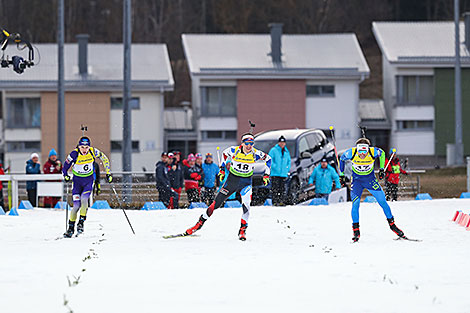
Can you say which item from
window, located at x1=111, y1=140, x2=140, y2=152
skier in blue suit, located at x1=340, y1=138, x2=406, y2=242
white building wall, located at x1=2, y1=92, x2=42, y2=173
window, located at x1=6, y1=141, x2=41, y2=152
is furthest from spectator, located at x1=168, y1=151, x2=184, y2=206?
window, located at x1=6, y1=141, x2=41, y2=152

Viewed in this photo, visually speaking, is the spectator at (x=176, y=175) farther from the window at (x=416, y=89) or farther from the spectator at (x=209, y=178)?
the window at (x=416, y=89)

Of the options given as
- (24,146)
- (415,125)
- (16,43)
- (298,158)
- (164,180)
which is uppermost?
(16,43)

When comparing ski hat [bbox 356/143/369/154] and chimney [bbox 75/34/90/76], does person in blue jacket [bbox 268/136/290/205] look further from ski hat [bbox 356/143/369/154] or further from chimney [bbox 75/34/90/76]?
chimney [bbox 75/34/90/76]

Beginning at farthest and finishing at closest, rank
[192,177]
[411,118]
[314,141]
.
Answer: [411,118] → [314,141] → [192,177]

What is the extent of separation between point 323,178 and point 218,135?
80.5ft

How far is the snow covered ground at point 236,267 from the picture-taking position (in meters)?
8.73

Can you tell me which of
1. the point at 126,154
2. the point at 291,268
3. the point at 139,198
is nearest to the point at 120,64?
the point at 126,154

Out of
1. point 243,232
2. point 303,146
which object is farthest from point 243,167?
point 303,146

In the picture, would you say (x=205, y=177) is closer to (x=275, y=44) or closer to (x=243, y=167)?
(x=243, y=167)

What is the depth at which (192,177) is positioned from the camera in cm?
2230

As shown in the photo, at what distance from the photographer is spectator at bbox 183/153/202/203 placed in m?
22.2

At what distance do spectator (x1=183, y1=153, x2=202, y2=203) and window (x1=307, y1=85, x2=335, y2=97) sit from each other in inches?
1009

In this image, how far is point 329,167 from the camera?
22.8 meters

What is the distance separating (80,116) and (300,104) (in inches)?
430
